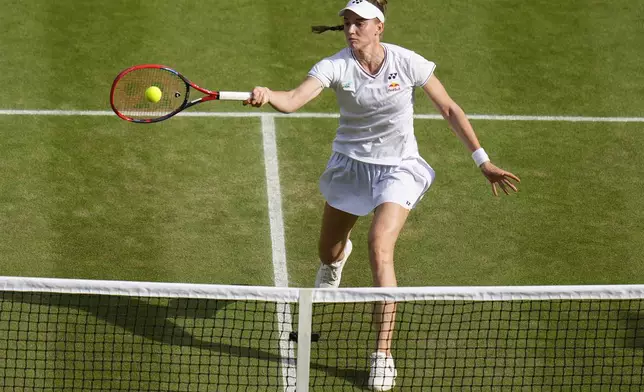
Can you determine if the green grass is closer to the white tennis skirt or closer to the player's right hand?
the white tennis skirt

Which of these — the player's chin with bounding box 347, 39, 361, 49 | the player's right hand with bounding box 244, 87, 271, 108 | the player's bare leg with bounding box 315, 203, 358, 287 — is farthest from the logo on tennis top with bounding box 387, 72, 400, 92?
the player's right hand with bounding box 244, 87, 271, 108

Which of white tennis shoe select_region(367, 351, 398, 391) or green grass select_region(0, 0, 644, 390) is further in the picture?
green grass select_region(0, 0, 644, 390)

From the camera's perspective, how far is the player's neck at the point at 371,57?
835 cm

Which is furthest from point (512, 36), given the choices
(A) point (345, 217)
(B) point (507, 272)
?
(A) point (345, 217)

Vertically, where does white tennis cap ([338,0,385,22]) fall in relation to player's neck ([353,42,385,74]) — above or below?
above

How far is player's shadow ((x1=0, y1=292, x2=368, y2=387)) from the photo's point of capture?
8.65m

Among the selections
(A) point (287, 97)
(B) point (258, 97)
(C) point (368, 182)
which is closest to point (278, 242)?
(C) point (368, 182)

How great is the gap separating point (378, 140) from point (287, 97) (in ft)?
2.89

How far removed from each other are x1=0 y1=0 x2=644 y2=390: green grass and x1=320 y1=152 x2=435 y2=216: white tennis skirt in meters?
1.00

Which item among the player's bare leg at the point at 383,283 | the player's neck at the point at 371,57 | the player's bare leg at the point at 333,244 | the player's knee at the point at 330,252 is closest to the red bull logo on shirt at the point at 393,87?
the player's neck at the point at 371,57

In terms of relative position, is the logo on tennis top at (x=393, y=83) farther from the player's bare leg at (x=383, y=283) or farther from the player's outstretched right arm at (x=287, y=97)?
the player's bare leg at (x=383, y=283)

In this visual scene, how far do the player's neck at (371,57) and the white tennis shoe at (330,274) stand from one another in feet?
5.02

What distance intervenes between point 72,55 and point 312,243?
4.29 meters

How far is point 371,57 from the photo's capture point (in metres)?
8.39
